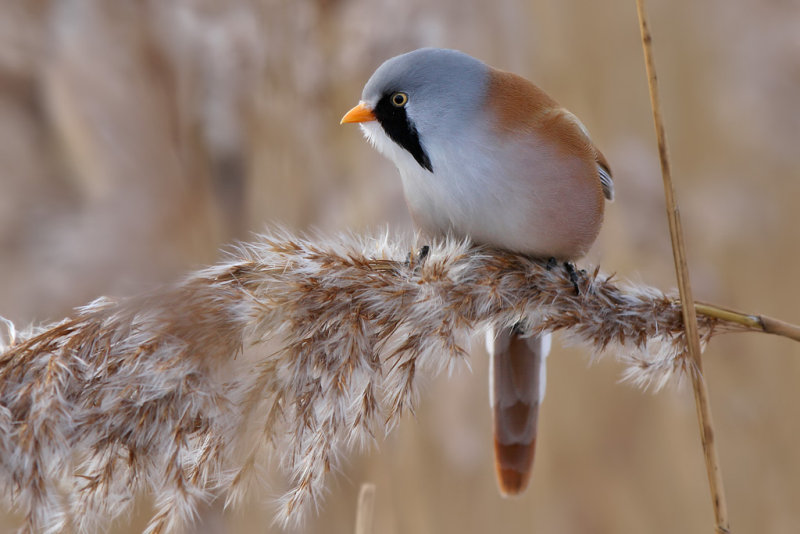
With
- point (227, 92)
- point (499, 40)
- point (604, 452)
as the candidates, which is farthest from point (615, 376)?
point (227, 92)

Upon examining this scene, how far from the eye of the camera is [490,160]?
161cm

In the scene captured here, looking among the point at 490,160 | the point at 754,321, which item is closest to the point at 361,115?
the point at 490,160

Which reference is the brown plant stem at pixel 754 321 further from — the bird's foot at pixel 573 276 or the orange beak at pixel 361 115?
the orange beak at pixel 361 115

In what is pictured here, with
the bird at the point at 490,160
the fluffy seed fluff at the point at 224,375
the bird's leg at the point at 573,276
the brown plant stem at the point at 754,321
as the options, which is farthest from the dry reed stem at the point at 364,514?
the brown plant stem at the point at 754,321

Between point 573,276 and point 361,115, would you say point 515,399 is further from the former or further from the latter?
point 361,115

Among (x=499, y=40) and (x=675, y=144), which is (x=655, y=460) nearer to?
(x=675, y=144)

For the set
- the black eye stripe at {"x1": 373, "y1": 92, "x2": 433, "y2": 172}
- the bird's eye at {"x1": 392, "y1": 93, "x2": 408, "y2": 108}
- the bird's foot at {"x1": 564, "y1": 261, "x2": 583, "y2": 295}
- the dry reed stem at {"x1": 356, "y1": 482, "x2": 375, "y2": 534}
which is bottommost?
the dry reed stem at {"x1": 356, "y1": 482, "x2": 375, "y2": 534}

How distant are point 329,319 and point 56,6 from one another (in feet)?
3.98

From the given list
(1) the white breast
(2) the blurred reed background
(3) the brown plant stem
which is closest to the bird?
(1) the white breast

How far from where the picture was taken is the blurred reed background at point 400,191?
1691 millimetres

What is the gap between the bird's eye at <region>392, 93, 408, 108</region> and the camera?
5.46 ft

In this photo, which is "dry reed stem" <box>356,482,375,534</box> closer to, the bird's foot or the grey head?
the bird's foot

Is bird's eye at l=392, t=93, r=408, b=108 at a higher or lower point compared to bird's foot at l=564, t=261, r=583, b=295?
higher

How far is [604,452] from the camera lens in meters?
2.46
